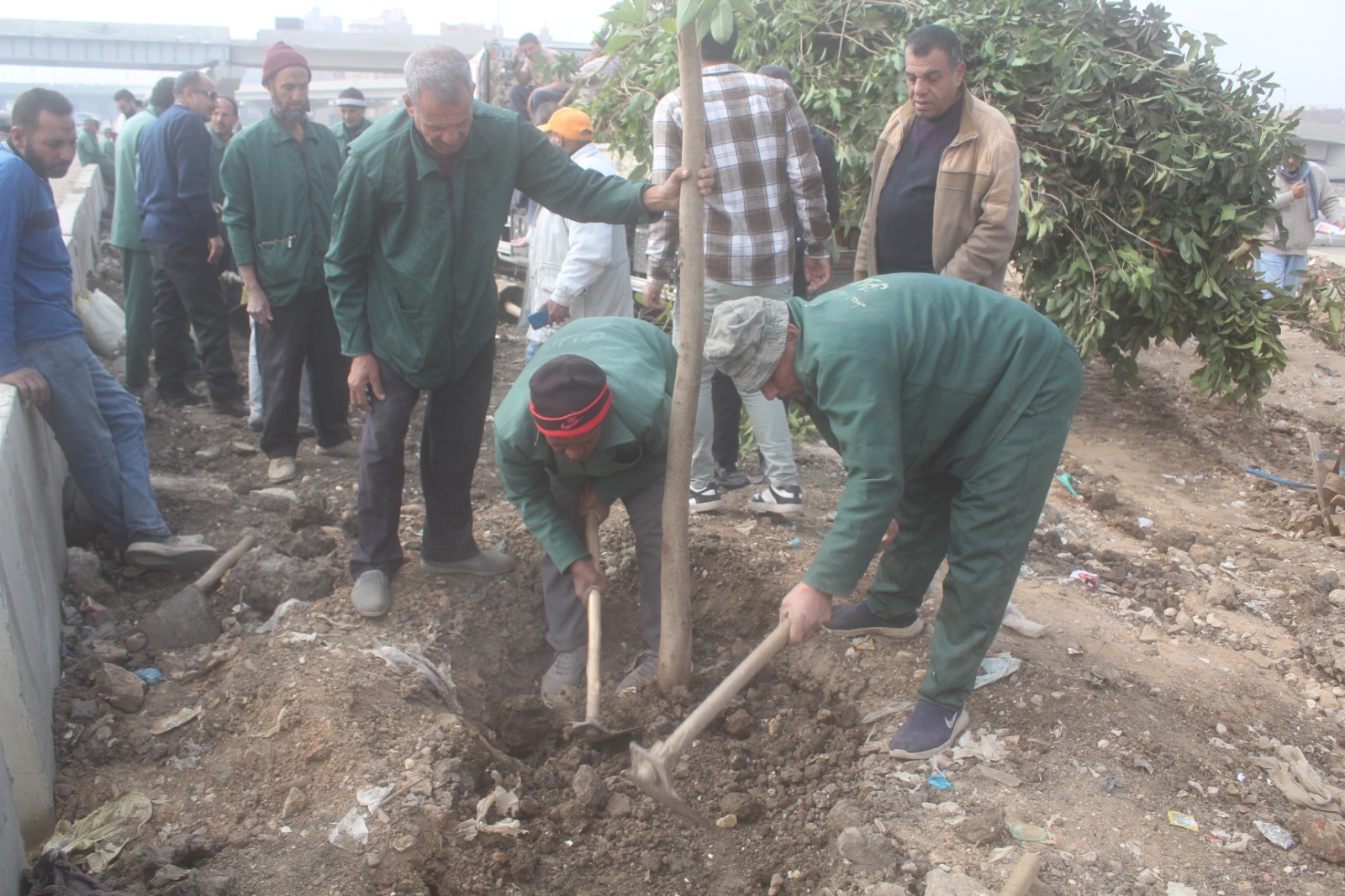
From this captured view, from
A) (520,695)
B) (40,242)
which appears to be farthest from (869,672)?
(40,242)

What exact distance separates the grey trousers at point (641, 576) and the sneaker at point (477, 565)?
0.48 meters

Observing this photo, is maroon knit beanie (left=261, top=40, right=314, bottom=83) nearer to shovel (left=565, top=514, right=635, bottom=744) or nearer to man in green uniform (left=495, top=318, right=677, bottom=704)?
man in green uniform (left=495, top=318, right=677, bottom=704)

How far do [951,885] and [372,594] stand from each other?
2295mm

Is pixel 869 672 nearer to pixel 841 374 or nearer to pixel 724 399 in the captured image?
pixel 841 374

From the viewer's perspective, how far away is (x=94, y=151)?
14008mm

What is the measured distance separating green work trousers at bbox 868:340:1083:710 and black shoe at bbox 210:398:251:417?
462 cm

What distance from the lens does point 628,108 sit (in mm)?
6254

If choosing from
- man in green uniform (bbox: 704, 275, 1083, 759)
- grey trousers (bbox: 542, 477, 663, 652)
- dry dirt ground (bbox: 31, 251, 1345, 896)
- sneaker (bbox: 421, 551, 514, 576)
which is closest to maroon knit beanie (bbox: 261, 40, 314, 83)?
dry dirt ground (bbox: 31, 251, 1345, 896)

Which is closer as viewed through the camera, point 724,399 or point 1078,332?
point 724,399

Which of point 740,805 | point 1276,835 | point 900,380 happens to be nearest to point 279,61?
point 900,380

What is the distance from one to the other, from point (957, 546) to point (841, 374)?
0.77 m

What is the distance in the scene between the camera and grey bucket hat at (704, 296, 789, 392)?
2.54 m

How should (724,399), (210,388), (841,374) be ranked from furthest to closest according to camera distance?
(210,388) < (724,399) < (841,374)

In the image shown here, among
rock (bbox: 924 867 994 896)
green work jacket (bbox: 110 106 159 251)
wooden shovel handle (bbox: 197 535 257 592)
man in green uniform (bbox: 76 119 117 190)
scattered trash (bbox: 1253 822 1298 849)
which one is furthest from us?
man in green uniform (bbox: 76 119 117 190)
